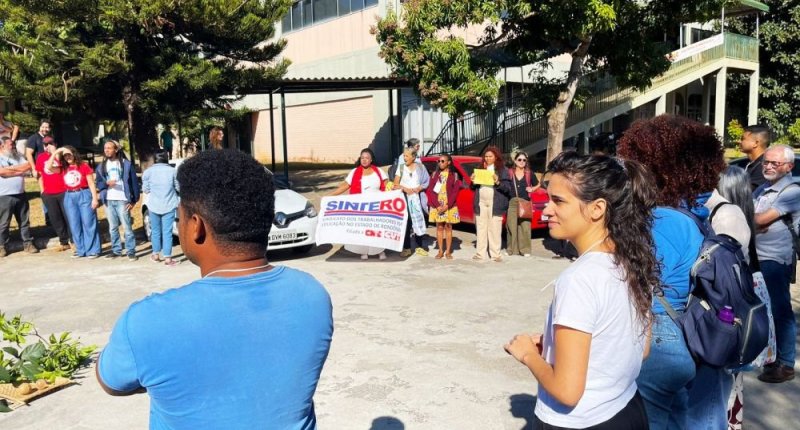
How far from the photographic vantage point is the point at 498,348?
5824 millimetres

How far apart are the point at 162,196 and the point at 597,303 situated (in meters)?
8.34

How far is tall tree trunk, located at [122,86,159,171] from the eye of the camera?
13953 mm

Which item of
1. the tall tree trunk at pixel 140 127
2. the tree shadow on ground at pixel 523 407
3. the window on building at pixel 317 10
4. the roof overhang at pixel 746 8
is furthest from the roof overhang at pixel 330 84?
the tree shadow on ground at pixel 523 407

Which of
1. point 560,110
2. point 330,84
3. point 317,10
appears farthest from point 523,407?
point 317,10

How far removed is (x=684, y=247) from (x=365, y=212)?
7344 millimetres

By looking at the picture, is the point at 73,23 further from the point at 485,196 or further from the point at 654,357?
the point at 654,357

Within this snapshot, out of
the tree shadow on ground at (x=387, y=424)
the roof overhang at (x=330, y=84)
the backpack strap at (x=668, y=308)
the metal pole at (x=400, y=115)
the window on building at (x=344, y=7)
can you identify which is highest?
the window on building at (x=344, y=7)

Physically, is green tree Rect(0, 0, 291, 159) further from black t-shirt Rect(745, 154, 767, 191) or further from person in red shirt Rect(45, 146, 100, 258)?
black t-shirt Rect(745, 154, 767, 191)

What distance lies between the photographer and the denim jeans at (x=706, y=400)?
2953 millimetres

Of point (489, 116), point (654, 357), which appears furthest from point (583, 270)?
point (489, 116)

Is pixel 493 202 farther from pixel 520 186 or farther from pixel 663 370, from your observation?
pixel 663 370

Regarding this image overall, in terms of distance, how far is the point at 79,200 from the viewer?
10.2m

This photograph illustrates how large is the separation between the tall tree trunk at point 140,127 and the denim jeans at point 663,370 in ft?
43.8

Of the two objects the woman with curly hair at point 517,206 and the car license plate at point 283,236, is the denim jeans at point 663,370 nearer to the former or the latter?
the woman with curly hair at point 517,206
